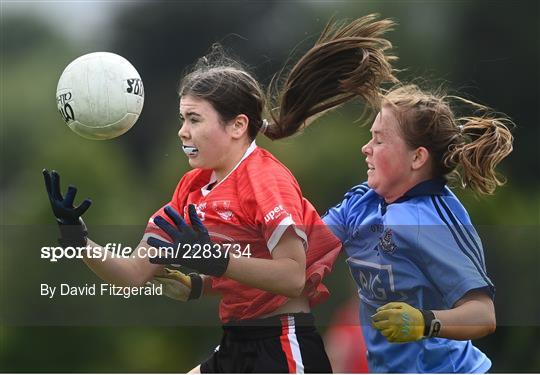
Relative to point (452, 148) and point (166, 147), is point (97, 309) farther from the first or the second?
point (166, 147)

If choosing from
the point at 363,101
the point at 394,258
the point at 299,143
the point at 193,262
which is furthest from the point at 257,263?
the point at 299,143

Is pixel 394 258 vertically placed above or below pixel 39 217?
below

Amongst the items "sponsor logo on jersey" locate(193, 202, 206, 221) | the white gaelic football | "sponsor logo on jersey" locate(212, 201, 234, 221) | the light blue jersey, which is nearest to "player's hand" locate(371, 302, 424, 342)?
the light blue jersey

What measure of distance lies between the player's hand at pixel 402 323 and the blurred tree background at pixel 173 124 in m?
1.91

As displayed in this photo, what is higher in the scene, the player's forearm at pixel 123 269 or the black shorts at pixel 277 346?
the player's forearm at pixel 123 269

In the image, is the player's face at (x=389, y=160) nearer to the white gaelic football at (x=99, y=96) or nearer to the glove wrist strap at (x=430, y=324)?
the glove wrist strap at (x=430, y=324)

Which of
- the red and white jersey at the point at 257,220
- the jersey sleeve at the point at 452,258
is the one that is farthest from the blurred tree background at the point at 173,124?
the jersey sleeve at the point at 452,258

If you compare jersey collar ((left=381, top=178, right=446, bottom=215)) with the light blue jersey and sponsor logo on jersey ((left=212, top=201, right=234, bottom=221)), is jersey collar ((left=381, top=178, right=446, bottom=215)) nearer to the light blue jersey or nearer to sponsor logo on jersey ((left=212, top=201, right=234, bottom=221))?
the light blue jersey

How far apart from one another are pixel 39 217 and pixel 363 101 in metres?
4.38

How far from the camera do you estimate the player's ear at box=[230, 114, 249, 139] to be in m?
5.24

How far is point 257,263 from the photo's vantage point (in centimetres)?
487

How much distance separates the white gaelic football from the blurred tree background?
65.3 inches

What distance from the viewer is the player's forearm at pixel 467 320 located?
4934 mm

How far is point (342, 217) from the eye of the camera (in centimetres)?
543
